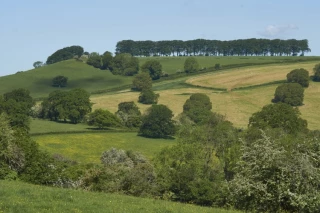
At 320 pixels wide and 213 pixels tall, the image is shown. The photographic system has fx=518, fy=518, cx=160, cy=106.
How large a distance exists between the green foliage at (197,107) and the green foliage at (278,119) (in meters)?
34.9

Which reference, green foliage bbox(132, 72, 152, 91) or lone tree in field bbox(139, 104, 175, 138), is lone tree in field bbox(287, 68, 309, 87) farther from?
lone tree in field bbox(139, 104, 175, 138)

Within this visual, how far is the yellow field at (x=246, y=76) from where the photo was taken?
171 meters

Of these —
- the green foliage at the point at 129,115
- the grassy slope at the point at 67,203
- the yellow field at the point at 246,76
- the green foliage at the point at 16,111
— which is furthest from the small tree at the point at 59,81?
the grassy slope at the point at 67,203

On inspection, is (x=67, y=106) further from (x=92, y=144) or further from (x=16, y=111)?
(x=92, y=144)

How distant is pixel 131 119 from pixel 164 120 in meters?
14.1

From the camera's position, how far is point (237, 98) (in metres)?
156

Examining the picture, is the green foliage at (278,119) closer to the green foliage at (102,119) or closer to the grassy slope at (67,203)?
the green foliage at (102,119)

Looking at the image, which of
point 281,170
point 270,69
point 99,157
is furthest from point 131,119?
point 281,170

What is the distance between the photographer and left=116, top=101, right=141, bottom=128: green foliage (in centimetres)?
13538

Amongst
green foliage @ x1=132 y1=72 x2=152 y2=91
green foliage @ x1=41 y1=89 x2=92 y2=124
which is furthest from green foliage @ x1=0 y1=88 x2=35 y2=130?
green foliage @ x1=132 y1=72 x2=152 y2=91

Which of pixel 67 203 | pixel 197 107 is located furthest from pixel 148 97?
pixel 67 203

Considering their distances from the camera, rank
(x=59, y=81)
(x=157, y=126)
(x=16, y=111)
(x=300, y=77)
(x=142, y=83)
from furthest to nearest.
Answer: (x=59, y=81) < (x=142, y=83) < (x=300, y=77) < (x=157, y=126) < (x=16, y=111)

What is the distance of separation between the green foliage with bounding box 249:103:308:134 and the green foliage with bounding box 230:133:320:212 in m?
64.8

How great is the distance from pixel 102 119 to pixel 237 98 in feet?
156
